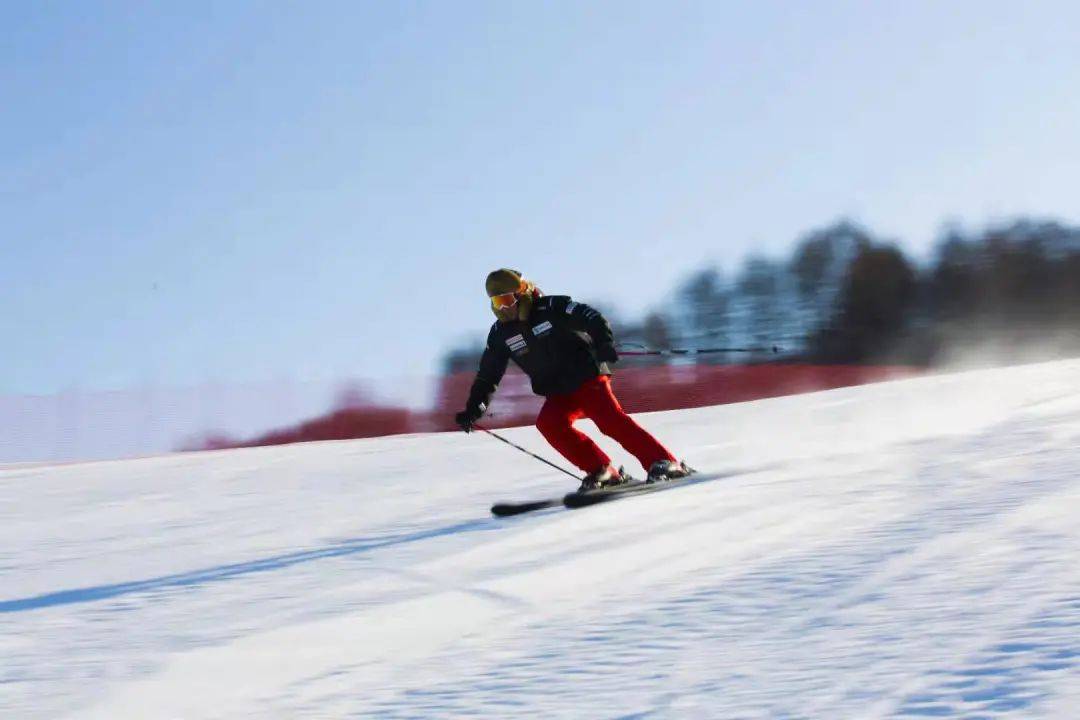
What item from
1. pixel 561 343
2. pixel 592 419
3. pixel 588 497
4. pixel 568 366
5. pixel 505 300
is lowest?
pixel 588 497

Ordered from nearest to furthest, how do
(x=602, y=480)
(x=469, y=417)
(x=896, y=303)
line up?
(x=602, y=480), (x=469, y=417), (x=896, y=303)

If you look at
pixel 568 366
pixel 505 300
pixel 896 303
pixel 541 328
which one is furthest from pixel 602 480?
pixel 896 303

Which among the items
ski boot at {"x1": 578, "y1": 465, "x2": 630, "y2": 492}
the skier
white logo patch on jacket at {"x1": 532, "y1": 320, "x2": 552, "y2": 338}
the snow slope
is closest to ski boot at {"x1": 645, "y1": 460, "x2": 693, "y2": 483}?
the skier

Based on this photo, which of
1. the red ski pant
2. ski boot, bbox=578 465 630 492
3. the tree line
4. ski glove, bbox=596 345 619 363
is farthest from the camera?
the tree line

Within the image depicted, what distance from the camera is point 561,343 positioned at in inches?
254

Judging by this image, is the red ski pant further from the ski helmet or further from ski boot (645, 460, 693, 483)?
the ski helmet

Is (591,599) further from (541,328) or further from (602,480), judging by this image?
(541,328)

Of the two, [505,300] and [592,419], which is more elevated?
[505,300]

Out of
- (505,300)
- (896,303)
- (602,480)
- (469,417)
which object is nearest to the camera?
(602,480)

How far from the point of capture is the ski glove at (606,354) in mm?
6359

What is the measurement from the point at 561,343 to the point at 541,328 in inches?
5.6

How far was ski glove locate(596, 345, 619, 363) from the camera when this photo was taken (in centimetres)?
636

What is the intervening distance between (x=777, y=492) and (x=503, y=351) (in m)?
1.88

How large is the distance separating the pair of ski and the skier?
12 cm
